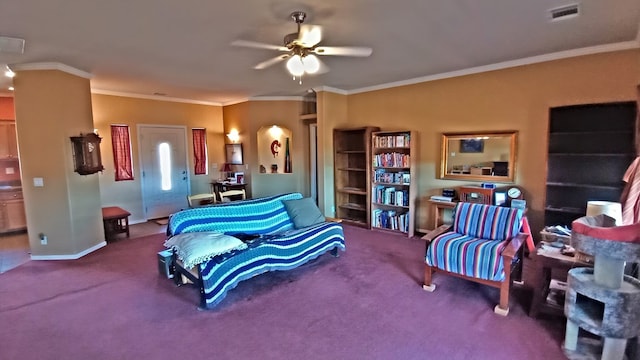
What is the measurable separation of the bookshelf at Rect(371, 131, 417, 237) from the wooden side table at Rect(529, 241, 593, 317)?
2415 mm

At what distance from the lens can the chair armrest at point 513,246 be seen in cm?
271

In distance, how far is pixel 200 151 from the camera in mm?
6977

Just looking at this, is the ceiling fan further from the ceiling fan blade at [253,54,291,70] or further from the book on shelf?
the book on shelf

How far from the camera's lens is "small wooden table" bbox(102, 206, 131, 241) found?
16.3ft

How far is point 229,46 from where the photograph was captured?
11.3 ft

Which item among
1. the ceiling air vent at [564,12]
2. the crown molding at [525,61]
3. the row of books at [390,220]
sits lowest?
the row of books at [390,220]

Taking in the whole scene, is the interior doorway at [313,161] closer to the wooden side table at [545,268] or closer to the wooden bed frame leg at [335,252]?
the wooden bed frame leg at [335,252]

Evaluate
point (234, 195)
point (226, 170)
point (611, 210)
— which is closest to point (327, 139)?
point (234, 195)

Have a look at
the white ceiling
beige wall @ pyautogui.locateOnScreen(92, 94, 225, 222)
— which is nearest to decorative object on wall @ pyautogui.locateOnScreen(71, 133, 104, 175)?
the white ceiling

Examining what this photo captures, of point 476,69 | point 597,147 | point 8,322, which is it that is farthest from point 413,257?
point 8,322

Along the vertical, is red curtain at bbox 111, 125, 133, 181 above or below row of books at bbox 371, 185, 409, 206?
above

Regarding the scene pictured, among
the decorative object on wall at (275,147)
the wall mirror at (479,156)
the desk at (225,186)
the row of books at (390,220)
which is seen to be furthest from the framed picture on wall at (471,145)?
the desk at (225,186)

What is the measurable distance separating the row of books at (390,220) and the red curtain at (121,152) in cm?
470

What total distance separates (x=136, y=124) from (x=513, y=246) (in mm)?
6407
